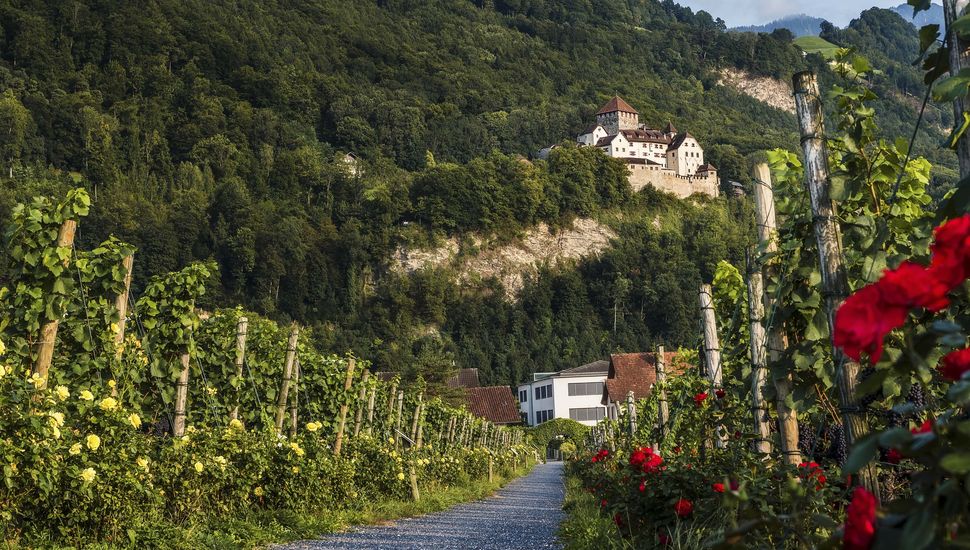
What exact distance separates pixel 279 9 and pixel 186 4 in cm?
1937

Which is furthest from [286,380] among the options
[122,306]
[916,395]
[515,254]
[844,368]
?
[515,254]

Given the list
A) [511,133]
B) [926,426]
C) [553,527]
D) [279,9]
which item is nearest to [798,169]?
[926,426]

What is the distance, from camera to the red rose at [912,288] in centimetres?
157

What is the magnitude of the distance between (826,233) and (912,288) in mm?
3196

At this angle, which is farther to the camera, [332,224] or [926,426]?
[332,224]

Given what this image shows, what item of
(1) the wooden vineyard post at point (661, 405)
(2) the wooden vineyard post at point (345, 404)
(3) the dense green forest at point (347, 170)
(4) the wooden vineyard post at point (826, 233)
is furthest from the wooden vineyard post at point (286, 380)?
(3) the dense green forest at point (347, 170)

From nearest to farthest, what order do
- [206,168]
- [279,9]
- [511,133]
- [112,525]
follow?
[112,525] < [206,168] < [511,133] < [279,9]

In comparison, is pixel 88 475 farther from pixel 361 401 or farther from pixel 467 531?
pixel 361 401

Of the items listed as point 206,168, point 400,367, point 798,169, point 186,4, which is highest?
point 186,4

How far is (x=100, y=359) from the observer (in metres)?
8.41

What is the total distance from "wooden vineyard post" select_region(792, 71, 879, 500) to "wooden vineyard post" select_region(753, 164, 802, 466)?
118cm

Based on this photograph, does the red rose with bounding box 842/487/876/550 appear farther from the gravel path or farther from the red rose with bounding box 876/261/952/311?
the gravel path

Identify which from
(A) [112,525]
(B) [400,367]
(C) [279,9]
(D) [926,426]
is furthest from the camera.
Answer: (C) [279,9]

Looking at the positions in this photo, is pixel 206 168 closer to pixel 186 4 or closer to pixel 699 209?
pixel 186 4
